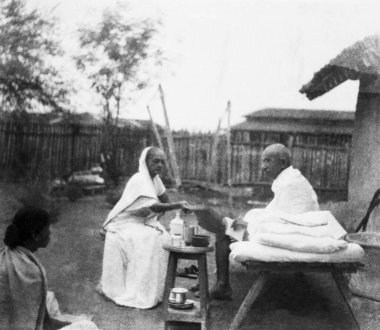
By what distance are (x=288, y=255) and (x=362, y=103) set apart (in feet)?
11.8

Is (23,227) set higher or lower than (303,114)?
lower

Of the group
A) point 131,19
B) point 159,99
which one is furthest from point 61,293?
point 131,19

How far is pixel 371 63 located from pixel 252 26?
1375 millimetres

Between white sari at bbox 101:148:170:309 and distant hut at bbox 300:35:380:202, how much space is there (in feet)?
8.42

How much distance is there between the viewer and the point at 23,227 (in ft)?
7.60

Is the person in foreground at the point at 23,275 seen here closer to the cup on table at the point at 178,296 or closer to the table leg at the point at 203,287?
the cup on table at the point at 178,296

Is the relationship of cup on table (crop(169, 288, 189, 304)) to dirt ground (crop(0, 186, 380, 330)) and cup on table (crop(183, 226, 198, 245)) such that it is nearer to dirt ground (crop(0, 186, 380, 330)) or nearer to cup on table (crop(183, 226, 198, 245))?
dirt ground (crop(0, 186, 380, 330))

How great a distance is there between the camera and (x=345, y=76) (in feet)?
19.5

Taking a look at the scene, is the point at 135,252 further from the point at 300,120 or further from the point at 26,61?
the point at 300,120

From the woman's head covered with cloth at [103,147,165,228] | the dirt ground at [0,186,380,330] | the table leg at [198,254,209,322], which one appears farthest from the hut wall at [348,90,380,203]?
the table leg at [198,254,209,322]

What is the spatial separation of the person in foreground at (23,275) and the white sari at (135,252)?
1.64 meters

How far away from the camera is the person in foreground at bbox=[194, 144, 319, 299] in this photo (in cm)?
371

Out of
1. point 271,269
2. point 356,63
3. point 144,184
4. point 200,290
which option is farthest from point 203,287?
point 356,63

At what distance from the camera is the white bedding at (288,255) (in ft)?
10.6
